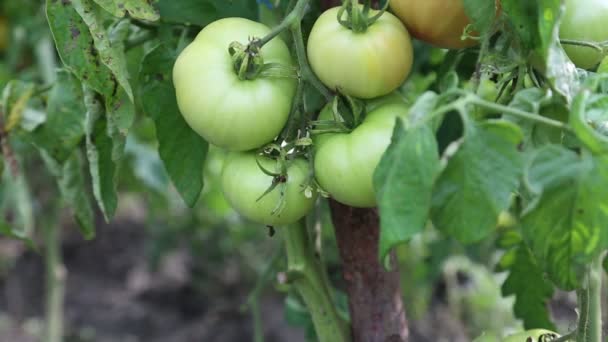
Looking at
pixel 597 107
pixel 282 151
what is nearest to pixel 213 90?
pixel 282 151

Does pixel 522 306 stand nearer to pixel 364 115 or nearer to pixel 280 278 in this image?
pixel 280 278

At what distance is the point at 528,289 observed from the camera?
39.0 inches

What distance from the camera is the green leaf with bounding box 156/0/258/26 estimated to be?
31.1 inches

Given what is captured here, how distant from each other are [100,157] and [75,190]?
173mm

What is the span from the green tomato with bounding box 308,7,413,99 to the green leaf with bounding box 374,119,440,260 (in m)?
0.13

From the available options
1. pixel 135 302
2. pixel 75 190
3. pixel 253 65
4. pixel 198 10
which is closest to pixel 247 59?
pixel 253 65

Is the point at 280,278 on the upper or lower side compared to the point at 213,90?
lower

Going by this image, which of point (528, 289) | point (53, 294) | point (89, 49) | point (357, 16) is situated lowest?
point (53, 294)

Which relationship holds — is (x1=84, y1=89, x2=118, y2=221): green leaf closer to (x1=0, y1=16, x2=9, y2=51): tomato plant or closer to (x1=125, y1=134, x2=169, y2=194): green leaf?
(x1=125, y1=134, x2=169, y2=194): green leaf

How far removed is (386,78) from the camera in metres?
0.61

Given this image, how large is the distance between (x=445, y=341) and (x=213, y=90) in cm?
182

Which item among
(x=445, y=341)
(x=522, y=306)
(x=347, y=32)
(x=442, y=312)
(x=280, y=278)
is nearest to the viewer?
(x=347, y=32)

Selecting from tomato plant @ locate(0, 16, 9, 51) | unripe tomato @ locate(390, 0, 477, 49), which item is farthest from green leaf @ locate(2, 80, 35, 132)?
tomato plant @ locate(0, 16, 9, 51)

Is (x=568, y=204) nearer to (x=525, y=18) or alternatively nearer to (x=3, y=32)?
(x=525, y=18)
